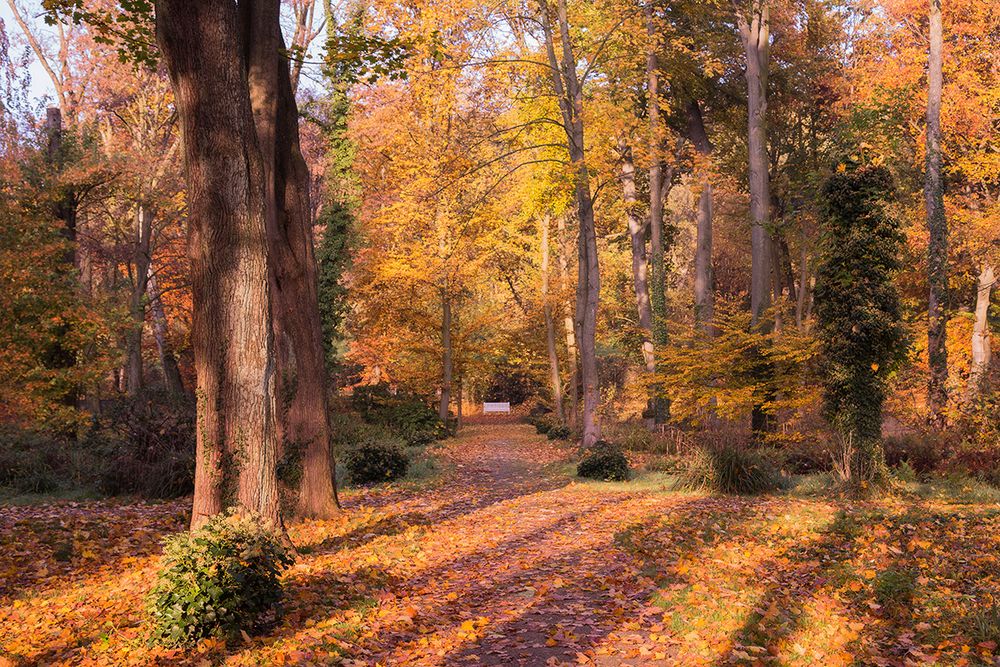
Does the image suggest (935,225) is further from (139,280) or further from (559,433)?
(139,280)

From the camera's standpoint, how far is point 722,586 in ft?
22.9

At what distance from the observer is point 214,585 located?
5727mm

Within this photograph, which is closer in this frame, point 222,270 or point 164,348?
point 222,270

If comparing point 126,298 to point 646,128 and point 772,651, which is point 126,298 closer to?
point 646,128

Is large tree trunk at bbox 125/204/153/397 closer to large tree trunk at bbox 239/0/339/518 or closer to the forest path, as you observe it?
the forest path

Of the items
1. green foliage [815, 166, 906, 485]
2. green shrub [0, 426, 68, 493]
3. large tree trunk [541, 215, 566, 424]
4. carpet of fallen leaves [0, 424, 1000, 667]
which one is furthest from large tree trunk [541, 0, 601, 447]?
large tree trunk [541, 215, 566, 424]

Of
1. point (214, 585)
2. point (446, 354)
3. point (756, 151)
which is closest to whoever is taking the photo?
point (214, 585)

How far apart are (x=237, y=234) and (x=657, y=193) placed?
60.2 feet

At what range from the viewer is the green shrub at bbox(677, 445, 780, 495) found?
525 inches

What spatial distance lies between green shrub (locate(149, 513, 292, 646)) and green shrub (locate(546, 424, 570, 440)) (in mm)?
21075

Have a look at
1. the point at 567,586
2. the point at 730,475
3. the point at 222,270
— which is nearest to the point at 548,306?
the point at 730,475

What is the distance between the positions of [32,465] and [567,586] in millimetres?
11578

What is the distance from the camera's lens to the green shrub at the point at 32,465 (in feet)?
45.1

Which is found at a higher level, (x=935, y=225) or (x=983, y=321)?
(x=935, y=225)
